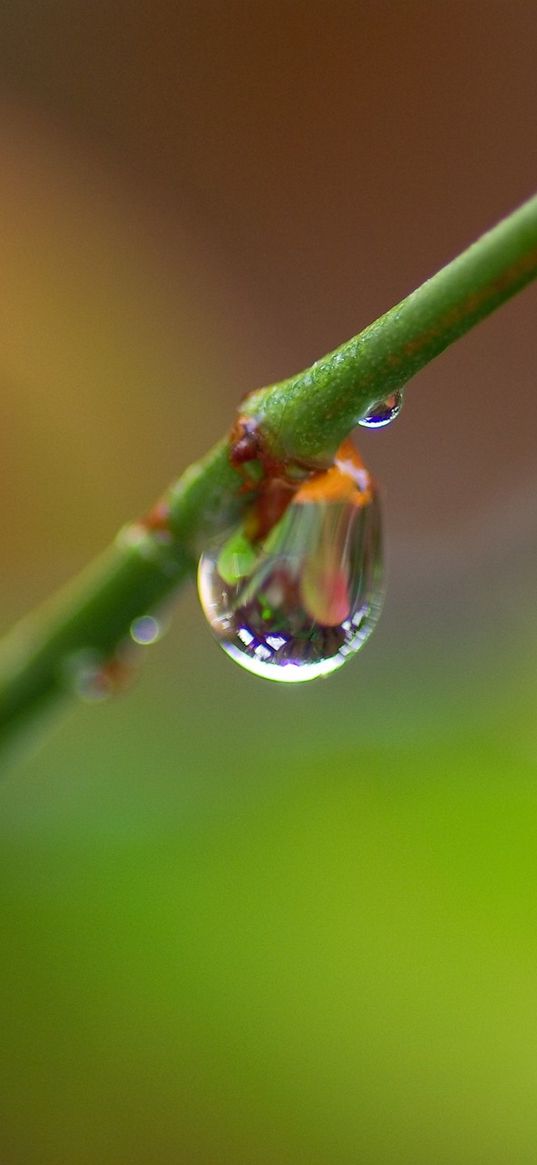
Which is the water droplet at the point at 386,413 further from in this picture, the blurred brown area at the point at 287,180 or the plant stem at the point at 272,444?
the blurred brown area at the point at 287,180

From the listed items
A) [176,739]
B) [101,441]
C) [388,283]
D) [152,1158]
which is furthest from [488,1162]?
[388,283]

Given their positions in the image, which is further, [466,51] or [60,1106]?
[466,51]

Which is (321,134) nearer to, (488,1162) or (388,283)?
(388,283)

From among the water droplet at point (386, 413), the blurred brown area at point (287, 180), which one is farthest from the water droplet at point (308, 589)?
the blurred brown area at point (287, 180)

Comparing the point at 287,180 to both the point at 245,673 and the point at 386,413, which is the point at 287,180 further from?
the point at 386,413

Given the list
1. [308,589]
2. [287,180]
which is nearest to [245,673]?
[308,589]

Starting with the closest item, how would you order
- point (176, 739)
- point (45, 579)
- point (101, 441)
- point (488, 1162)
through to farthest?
1. point (488, 1162)
2. point (176, 739)
3. point (45, 579)
4. point (101, 441)
